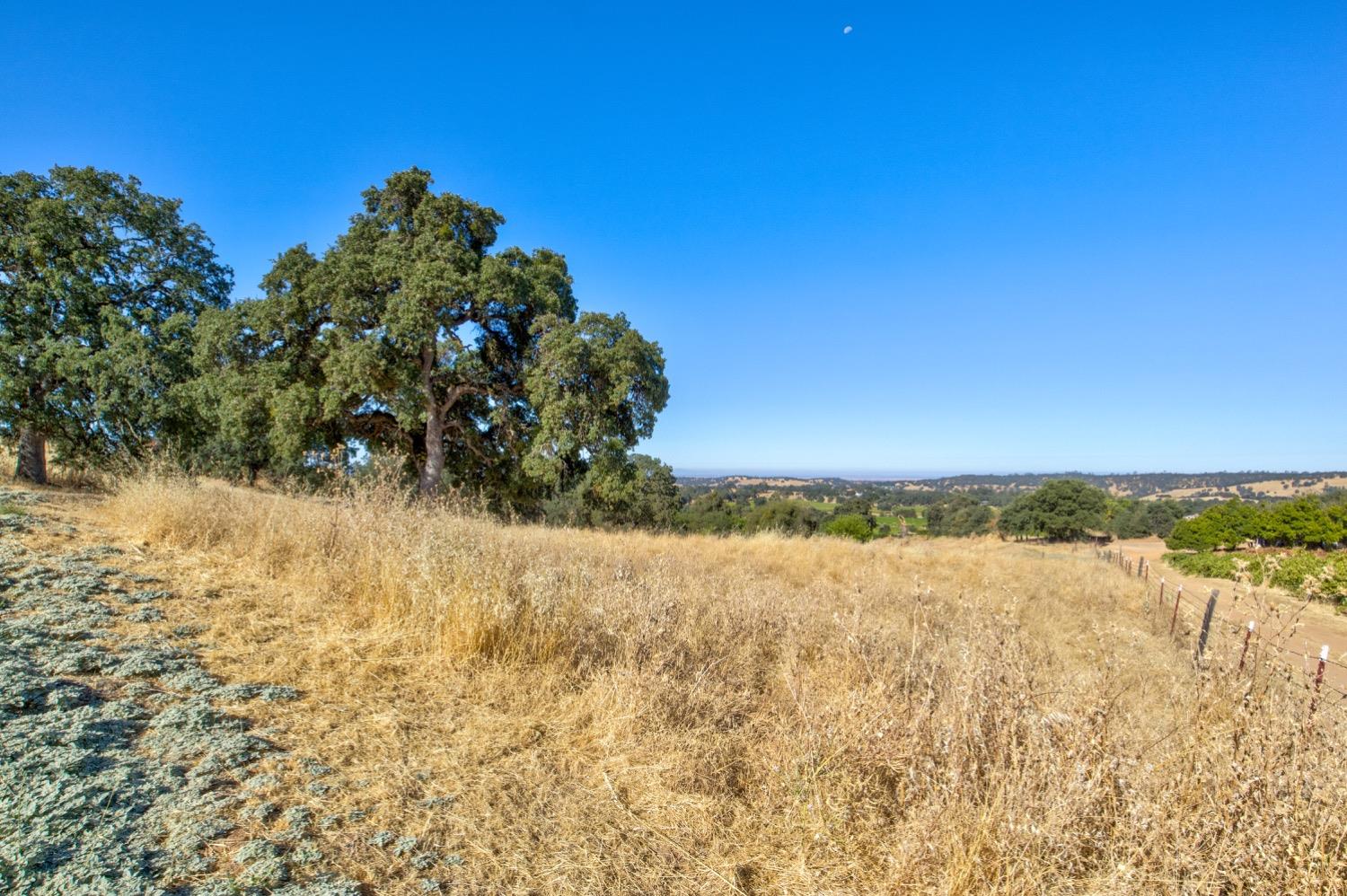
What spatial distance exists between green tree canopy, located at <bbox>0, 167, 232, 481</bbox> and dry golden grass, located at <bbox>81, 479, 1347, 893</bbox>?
7343 mm

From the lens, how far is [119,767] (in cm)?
217

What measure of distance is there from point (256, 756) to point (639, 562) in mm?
6251

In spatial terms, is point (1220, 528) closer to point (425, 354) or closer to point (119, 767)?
point (425, 354)

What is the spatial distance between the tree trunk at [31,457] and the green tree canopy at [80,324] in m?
0.02

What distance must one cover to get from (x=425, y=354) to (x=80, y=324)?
555cm

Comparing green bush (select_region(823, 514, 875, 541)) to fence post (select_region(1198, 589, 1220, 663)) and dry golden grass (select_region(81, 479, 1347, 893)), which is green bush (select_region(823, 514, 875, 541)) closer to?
fence post (select_region(1198, 589, 1220, 663))

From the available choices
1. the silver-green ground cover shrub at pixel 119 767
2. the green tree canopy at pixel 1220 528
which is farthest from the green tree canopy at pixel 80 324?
the green tree canopy at pixel 1220 528

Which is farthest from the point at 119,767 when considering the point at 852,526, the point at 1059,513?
the point at 1059,513

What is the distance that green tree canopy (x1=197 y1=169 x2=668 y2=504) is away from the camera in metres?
12.1

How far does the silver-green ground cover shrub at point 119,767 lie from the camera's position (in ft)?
5.68

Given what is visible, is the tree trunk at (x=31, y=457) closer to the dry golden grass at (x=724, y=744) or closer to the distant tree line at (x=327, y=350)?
the distant tree line at (x=327, y=350)

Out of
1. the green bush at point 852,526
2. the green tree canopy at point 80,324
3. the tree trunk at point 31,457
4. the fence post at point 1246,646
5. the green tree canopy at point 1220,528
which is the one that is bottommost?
the green bush at point 852,526

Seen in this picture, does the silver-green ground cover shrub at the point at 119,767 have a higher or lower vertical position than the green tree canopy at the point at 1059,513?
higher

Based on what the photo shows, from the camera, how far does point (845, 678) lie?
3.97 meters
